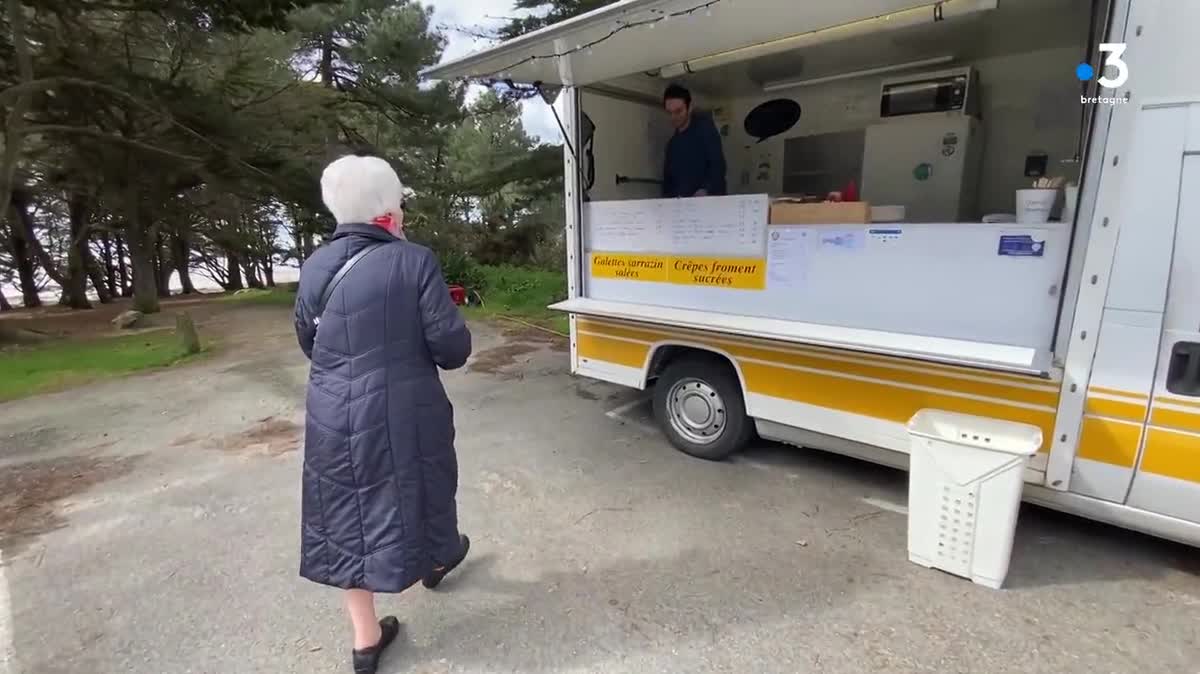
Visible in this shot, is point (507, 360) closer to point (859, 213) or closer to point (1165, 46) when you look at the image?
point (859, 213)

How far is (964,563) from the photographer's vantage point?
2.48 m

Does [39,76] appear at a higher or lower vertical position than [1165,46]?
higher

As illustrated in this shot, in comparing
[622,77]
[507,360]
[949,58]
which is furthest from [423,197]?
[949,58]

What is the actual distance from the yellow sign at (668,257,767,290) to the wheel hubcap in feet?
2.25

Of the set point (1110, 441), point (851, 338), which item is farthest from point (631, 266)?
Result: point (1110, 441)

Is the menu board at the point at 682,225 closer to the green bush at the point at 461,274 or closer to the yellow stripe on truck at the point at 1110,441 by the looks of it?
the yellow stripe on truck at the point at 1110,441

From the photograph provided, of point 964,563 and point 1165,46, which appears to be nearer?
point 1165,46

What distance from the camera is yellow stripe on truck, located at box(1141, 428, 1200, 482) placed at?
2193 mm

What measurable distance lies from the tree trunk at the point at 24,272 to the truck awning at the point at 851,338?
20264 millimetres

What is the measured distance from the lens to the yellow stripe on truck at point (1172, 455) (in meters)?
2.19

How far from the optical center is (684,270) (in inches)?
147

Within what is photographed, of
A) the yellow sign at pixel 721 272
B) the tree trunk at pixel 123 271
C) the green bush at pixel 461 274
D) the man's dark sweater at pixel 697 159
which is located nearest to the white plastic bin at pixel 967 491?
the yellow sign at pixel 721 272

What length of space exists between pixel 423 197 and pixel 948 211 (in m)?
12.1

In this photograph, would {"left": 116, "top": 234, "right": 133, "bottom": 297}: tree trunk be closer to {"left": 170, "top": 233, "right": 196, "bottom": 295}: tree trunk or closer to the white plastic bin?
{"left": 170, "top": 233, "right": 196, "bottom": 295}: tree trunk
